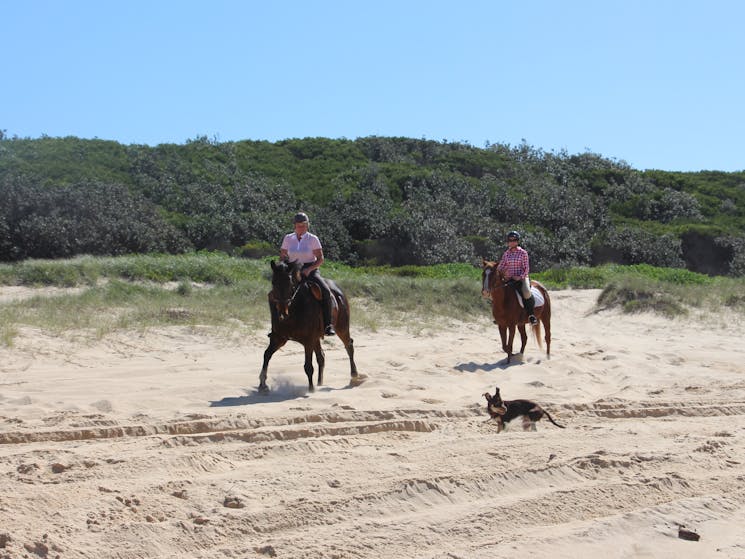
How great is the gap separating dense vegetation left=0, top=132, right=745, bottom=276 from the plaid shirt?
16505mm

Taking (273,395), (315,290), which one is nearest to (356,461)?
(273,395)

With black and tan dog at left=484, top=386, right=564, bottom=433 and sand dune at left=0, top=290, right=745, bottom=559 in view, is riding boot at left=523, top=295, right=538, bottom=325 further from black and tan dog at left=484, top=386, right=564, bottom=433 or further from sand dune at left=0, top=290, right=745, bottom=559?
black and tan dog at left=484, top=386, right=564, bottom=433

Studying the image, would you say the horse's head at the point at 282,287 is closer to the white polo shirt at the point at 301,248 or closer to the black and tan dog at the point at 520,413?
the white polo shirt at the point at 301,248

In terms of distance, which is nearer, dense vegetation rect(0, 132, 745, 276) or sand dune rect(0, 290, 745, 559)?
sand dune rect(0, 290, 745, 559)

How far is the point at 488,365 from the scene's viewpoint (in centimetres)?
1360

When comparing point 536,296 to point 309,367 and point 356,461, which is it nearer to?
point 309,367

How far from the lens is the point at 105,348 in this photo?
44.3ft

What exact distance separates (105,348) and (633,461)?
8983 millimetres

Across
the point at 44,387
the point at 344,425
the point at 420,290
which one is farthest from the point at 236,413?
the point at 420,290

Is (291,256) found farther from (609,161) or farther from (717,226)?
(609,161)

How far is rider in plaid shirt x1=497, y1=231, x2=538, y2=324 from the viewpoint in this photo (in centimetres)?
1433

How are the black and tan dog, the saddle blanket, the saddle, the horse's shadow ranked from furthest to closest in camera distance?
the saddle blanket
the saddle
the horse's shadow
the black and tan dog

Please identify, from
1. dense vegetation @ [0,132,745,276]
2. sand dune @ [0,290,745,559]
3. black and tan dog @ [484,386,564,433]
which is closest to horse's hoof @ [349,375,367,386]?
sand dune @ [0,290,745,559]

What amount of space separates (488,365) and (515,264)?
191 cm
